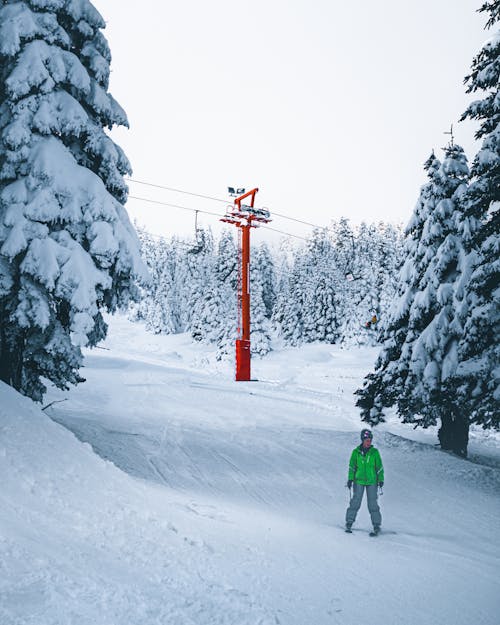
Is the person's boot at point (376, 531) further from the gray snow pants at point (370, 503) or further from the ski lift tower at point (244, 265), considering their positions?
the ski lift tower at point (244, 265)

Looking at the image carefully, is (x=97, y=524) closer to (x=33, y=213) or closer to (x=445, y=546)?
(x=445, y=546)

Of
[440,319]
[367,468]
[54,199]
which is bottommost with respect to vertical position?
[367,468]

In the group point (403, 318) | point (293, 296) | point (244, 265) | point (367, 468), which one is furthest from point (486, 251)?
point (293, 296)

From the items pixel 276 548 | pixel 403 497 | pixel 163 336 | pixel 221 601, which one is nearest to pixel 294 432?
pixel 403 497

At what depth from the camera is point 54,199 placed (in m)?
11.0

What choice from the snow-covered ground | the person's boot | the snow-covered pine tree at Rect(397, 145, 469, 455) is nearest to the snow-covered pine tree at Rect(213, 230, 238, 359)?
the snow-covered ground

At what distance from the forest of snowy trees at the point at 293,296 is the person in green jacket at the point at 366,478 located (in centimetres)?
4049

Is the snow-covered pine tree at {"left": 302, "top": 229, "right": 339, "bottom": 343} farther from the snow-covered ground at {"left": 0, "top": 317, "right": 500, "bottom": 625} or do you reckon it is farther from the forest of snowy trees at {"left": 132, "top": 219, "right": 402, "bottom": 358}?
the snow-covered ground at {"left": 0, "top": 317, "right": 500, "bottom": 625}

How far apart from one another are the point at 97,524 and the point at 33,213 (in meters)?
6.95

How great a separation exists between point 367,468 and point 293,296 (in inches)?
2310

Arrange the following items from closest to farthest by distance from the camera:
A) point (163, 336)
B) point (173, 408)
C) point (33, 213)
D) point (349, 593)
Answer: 1. point (349, 593)
2. point (33, 213)
3. point (173, 408)
4. point (163, 336)

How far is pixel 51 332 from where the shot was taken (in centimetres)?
1120

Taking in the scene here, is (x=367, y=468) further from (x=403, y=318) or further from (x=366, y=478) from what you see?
(x=403, y=318)

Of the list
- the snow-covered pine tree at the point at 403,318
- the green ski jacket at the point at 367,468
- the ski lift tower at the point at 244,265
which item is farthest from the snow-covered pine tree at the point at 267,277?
the green ski jacket at the point at 367,468
